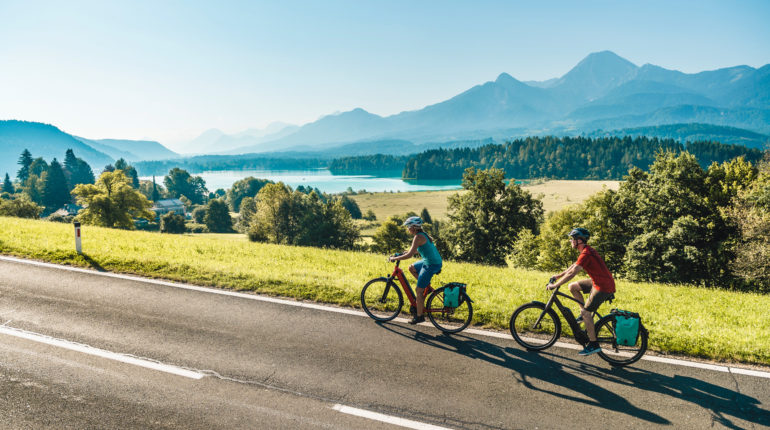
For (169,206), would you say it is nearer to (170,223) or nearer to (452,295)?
(170,223)

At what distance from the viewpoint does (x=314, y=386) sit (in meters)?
5.80

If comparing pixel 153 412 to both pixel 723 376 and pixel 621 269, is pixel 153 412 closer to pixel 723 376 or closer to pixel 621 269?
pixel 723 376

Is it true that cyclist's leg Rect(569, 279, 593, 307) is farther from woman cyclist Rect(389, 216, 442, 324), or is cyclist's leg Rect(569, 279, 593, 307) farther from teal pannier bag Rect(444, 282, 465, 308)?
woman cyclist Rect(389, 216, 442, 324)

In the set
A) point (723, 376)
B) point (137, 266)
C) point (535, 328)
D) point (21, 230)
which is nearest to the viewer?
point (723, 376)

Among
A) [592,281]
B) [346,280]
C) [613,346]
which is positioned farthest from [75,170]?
[613,346]

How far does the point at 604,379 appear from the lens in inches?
246

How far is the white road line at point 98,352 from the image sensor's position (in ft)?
20.2

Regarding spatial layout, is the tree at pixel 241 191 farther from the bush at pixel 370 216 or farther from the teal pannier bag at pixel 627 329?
the teal pannier bag at pixel 627 329

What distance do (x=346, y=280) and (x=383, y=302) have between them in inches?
79.0

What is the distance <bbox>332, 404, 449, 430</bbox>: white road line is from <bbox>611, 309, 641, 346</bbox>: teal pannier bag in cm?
375

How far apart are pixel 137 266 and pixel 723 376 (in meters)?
14.1

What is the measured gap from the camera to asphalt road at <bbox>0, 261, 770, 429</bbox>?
16.8 feet

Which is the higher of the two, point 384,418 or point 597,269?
point 597,269

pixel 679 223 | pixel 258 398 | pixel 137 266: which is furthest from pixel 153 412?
pixel 679 223
